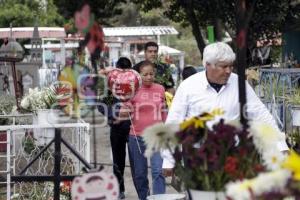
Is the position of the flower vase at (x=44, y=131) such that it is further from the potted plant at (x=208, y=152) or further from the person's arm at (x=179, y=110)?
the potted plant at (x=208, y=152)

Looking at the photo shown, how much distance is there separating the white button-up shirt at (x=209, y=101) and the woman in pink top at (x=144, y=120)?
6.13ft

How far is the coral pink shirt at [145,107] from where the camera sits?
651 cm

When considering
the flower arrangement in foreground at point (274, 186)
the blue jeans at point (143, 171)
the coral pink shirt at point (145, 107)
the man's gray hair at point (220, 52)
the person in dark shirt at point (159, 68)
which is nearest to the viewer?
the flower arrangement in foreground at point (274, 186)

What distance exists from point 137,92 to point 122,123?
833 mm

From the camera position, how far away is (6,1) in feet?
127

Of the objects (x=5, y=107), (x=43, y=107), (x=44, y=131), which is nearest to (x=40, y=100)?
(x=43, y=107)

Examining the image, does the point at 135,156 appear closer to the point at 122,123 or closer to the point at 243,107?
the point at 122,123

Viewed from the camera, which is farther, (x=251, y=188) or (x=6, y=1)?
(x=6, y=1)

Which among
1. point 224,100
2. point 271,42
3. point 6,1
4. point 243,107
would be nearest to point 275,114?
point 224,100

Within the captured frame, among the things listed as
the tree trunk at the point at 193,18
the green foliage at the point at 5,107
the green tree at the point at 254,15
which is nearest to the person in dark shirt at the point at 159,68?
the green foliage at the point at 5,107

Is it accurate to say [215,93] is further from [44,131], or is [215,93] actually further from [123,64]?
[44,131]

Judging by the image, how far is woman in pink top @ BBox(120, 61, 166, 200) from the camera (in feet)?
21.1

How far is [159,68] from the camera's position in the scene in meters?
7.89

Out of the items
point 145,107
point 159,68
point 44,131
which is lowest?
point 44,131
